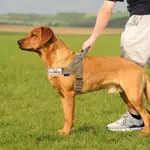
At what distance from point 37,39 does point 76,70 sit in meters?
0.88

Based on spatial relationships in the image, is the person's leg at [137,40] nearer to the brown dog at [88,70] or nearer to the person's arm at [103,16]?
the brown dog at [88,70]

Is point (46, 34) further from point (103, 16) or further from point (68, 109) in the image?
point (68, 109)

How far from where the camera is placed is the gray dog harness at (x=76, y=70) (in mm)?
7858

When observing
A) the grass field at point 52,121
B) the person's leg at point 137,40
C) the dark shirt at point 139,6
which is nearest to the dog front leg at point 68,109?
the grass field at point 52,121

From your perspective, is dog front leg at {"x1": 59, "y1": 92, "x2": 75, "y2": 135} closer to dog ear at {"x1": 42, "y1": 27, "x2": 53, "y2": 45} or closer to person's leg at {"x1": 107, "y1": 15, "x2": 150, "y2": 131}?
Result: person's leg at {"x1": 107, "y1": 15, "x2": 150, "y2": 131}

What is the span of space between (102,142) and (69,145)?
589mm

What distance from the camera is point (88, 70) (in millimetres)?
8023

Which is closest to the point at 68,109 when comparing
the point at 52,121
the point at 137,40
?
the point at 52,121

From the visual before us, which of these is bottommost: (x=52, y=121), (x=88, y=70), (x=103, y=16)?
(x=52, y=121)

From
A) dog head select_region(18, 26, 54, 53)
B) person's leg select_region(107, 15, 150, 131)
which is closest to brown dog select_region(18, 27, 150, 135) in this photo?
dog head select_region(18, 26, 54, 53)

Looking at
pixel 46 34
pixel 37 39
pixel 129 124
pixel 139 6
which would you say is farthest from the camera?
pixel 129 124

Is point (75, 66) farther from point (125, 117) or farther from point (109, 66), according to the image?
point (125, 117)

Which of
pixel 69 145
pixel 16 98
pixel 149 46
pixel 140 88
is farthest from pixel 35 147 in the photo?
pixel 16 98

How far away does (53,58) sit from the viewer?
8.02m
